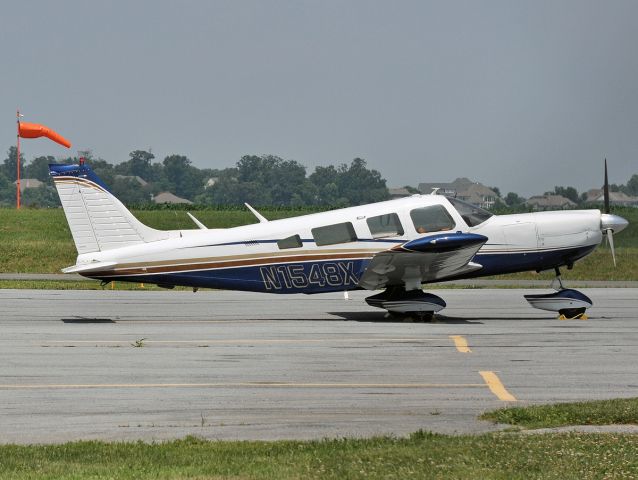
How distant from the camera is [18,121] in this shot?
54.3 m

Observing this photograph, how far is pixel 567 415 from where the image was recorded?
1077 cm

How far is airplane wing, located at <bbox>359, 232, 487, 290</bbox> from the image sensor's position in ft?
65.8

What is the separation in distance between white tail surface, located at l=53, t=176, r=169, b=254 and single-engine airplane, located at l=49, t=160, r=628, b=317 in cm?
2

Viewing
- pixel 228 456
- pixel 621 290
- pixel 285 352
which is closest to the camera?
pixel 228 456

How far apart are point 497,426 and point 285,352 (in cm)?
600

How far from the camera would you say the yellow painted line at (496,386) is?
39.8ft

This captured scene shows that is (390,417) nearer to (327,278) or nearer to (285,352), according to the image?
(285,352)

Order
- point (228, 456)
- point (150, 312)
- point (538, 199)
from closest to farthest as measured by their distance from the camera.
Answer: point (228, 456) → point (150, 312) → point (538, 199)

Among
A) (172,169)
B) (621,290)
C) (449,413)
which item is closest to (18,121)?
(621,290)

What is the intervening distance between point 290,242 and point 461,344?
4.71 meters

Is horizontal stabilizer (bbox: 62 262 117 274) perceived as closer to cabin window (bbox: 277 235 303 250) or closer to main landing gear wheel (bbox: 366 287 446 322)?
cabin window (bbox: 277 235 303 250)

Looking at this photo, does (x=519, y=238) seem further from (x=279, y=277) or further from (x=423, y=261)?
(x=279, y=277)

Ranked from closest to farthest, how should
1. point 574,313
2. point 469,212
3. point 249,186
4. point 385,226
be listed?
1. point 385,226
2. point 469,212
3. point 574,313
4. point 249,186

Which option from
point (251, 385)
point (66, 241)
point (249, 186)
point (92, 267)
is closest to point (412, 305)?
point (92, 267)
